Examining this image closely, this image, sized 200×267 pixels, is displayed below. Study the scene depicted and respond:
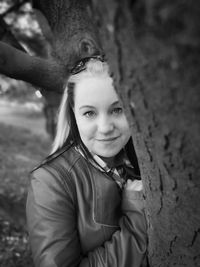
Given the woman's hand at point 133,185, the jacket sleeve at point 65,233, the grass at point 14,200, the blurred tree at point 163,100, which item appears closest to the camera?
the blurred tree at point 163,100

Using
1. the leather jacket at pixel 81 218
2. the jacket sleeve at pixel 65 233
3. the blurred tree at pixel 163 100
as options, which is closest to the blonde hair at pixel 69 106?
the leather jacket at pixel 81 218

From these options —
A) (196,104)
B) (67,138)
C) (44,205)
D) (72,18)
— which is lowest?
(44,205)

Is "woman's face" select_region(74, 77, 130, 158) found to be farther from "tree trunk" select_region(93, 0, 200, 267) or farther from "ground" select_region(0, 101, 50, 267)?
"ground" select_region(0, 101, 50, 267)

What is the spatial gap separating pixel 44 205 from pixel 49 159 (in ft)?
1.03

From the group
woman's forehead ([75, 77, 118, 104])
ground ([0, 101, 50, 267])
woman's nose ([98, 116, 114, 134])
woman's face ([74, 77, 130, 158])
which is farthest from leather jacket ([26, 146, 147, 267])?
ground ([0, 101, 50, 267])

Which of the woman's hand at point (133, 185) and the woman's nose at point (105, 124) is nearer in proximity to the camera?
the woman's nose at point (105, 124)

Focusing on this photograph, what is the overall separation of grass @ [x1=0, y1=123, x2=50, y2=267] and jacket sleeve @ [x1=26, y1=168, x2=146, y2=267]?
1.72 meters

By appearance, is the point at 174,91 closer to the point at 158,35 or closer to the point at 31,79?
the point at 158,35

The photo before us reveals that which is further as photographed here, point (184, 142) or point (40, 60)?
point (40, 60)

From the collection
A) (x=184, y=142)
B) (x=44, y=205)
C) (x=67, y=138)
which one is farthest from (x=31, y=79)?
(x=184, y=142)

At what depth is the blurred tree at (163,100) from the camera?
1.89ft

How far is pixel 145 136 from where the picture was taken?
33.6 inches

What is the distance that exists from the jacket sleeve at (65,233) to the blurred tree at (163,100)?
0.61ft

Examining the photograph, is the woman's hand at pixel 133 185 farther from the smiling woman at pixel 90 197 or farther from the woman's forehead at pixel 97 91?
the woman's forehead at pixel 97 91
